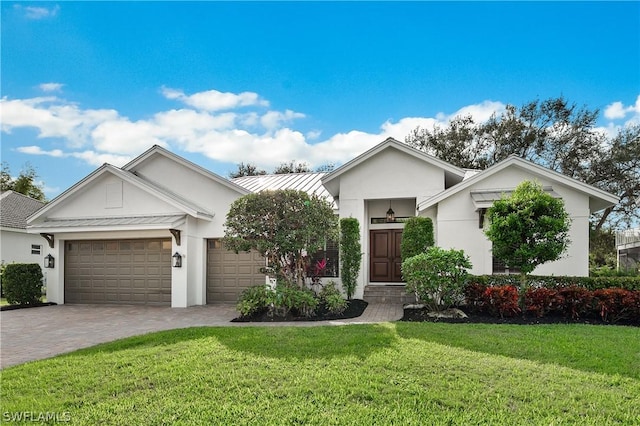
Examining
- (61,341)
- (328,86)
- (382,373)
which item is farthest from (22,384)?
(328,86)

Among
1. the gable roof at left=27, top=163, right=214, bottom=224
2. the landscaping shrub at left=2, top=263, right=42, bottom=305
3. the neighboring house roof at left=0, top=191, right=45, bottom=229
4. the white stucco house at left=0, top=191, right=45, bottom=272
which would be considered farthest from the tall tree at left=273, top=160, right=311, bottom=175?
the landscaping shrub at left=2, top=263, right=42, bottom=305

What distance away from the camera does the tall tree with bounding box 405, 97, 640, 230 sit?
22.9 m

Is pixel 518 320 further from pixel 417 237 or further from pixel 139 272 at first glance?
pixel 139 272

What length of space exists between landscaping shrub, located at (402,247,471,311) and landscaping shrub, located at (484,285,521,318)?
26.4 inches

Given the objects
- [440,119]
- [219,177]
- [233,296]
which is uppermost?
[440,119]

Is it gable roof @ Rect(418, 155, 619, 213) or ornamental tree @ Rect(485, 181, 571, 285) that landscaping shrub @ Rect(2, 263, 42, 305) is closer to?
gable roof @ Rect(418, 155, 619, 213)

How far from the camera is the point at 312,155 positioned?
34.4m

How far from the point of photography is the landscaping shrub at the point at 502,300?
9.23 m

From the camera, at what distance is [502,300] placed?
9312 millimetres

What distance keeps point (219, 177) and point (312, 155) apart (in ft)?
69.5

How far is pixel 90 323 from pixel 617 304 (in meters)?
12.8

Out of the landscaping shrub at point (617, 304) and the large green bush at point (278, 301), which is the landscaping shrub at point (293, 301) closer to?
the large green bush at point (278, 301)

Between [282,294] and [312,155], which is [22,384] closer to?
[282,294]

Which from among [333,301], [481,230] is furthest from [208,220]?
[481,230]
